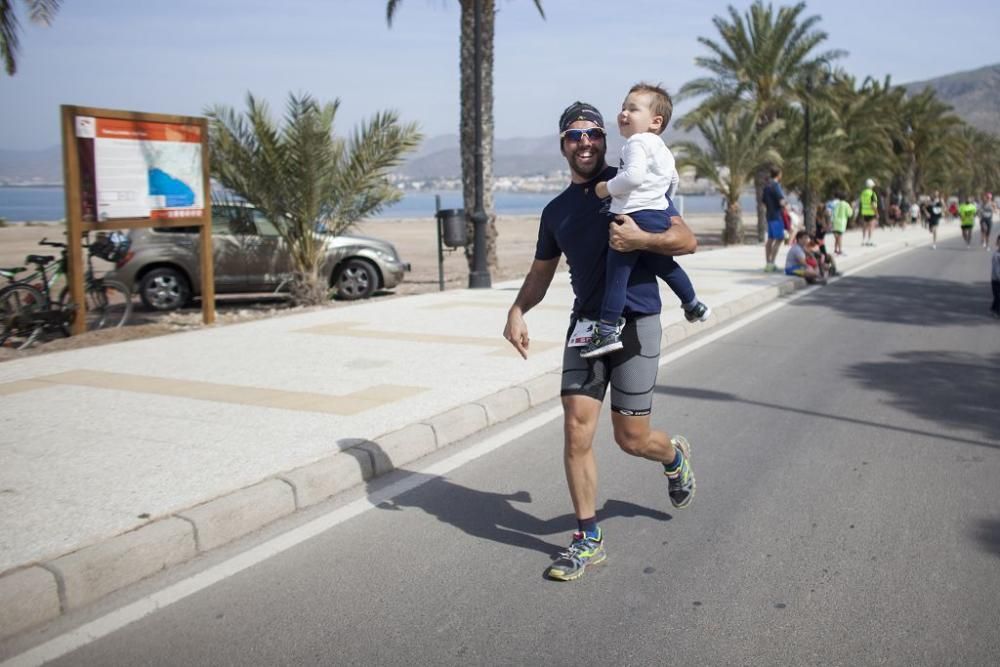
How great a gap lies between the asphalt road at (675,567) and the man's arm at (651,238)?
138cm

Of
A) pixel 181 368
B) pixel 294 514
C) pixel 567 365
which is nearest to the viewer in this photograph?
pixel 567 365

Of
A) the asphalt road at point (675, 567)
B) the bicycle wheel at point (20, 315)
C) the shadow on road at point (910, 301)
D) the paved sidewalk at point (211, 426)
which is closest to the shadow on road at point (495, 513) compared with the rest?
the asphalt road at point (675, 567)

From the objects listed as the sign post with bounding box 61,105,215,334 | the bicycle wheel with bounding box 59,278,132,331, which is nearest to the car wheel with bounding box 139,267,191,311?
the bicycle wheel with bounding box 59,278,132,331

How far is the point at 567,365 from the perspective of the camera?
4074 mm

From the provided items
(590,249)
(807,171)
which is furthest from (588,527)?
(807,171)

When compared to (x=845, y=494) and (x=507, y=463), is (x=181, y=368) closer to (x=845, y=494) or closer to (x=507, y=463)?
(x=507, y=463)

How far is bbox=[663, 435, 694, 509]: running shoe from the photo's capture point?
15.3ft

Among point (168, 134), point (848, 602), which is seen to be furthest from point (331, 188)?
point (848, 602)

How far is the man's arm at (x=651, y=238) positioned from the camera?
3.75 meters

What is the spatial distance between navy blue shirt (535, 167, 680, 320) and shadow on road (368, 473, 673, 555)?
1.17 m

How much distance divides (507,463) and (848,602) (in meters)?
2.45

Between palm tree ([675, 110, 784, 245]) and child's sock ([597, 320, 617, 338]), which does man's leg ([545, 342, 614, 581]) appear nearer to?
child's sock ([597, 320, 617, 338])

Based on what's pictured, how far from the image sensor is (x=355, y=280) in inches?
604

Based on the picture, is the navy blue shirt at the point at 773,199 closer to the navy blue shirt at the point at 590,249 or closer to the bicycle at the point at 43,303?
the bicycle at the point at 43,303
